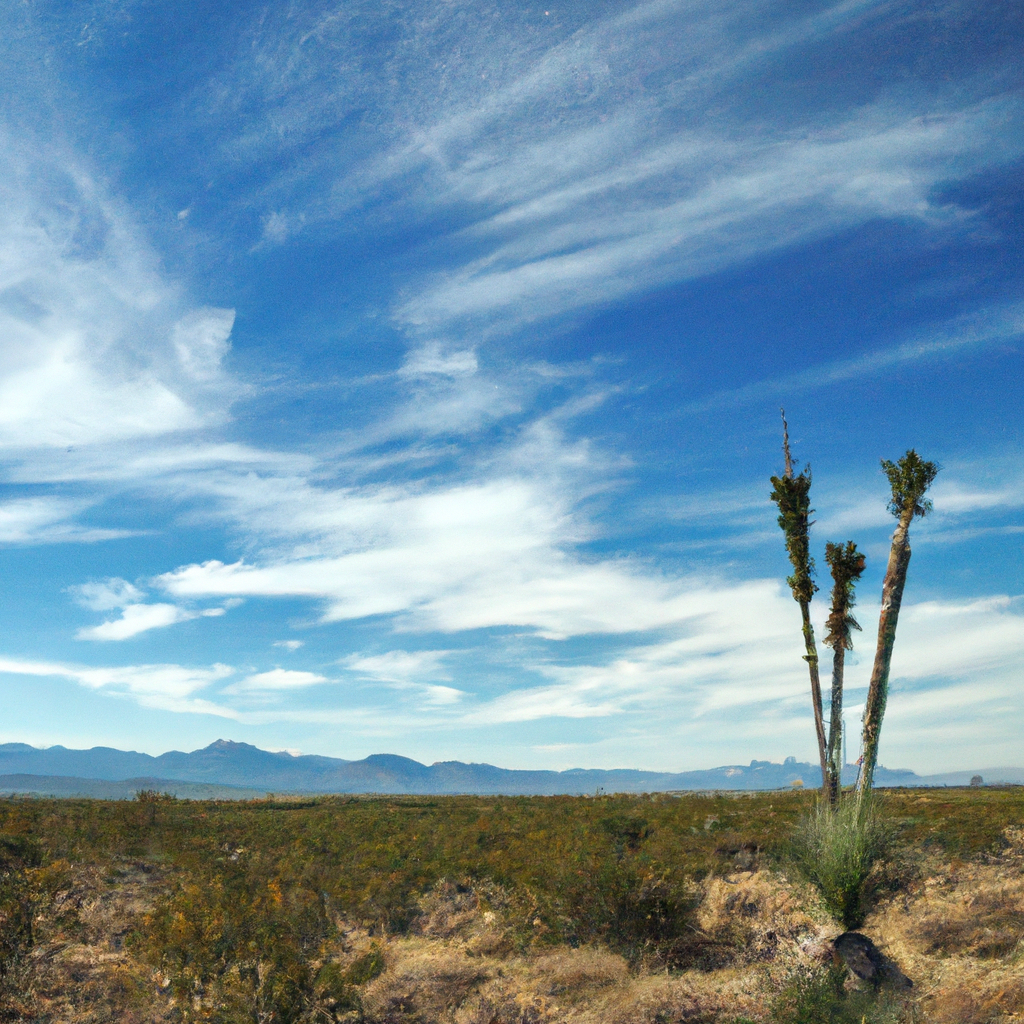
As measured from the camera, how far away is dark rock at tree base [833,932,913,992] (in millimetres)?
14883

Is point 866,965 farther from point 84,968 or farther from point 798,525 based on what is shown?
point 84,968

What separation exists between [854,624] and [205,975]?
18.2 meters

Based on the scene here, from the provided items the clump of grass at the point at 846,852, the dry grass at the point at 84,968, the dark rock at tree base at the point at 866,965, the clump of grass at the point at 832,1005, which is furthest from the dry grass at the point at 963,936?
the dry grass at the point at 84,968

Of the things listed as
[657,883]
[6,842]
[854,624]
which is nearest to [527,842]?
[657,883]

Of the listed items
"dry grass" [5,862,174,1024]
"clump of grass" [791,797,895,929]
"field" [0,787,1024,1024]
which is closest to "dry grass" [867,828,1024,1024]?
"field" [0,787,1024,1024]

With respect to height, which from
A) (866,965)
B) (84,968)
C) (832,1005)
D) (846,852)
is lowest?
(84,968)

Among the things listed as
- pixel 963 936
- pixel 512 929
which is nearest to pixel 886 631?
pixel 963 936

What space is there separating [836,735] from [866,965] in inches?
237

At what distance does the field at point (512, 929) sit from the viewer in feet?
48.3

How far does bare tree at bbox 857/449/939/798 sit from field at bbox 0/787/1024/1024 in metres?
4.71

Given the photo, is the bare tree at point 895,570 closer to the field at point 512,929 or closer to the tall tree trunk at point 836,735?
the tall tree trunk at point 836,735

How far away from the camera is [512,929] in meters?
21.8

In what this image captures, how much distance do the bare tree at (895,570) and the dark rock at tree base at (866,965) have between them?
17.8 feet

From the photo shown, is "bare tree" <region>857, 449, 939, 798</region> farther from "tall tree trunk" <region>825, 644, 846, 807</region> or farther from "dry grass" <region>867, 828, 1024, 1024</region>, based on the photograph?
"dry grass" <region>867, 828, 1024, 1024</region>
